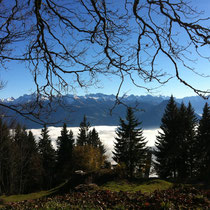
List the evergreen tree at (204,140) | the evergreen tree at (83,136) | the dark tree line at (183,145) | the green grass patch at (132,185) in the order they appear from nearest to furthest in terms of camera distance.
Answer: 1. the green grass patch at (132,185)
2. the evergreen tree at (204,140)
3. the dark tree line at (183,145)
4. the evergreen tree at (83,136)

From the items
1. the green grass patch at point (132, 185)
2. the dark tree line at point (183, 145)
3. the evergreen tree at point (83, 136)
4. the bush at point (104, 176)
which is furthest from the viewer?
the evergreen tree at point (83, 136)

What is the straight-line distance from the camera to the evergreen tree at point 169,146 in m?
23.5

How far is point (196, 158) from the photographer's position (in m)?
23.8

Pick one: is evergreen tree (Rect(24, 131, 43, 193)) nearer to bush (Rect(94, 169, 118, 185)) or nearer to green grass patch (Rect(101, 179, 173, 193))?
bush (Rect(94, 169, 118, 185))

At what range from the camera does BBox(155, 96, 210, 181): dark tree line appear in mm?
23000

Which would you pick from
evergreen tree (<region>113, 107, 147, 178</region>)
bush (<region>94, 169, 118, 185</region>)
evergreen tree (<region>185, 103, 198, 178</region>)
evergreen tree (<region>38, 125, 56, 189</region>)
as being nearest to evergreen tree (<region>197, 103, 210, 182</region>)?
evergreen tree (<region>185, 103, 198, 178</region>)

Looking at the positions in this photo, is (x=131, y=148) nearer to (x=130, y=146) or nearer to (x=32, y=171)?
(x=130, y=146)

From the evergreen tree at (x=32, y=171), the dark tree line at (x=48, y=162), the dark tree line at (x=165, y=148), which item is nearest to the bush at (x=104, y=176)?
the dark tree line at (x=165, y=148)

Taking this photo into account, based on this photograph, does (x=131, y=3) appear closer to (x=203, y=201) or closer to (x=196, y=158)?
(x=203, y=201)

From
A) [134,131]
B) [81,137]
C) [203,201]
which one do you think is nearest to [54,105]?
[203,201]

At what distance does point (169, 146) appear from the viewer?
23781 millimetres

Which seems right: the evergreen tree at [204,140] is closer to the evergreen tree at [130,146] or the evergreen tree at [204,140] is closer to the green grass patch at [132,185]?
the evergreen tree at [130,146]

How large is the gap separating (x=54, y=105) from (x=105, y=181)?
372 inches

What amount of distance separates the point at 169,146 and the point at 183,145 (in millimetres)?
1734
